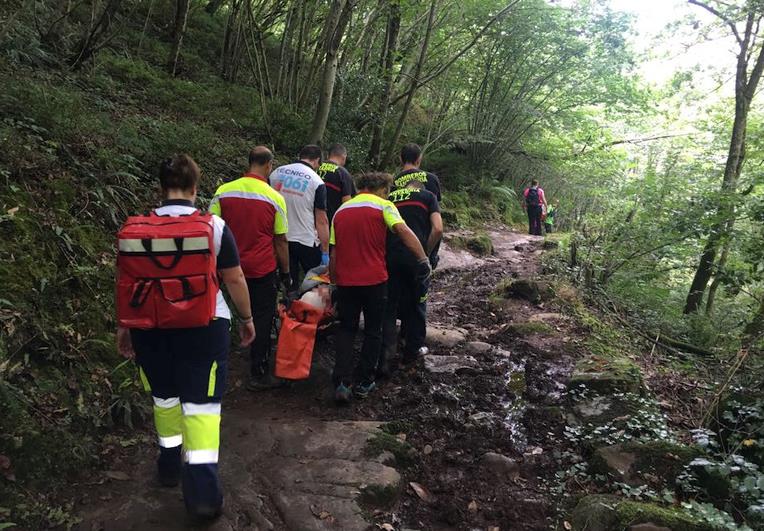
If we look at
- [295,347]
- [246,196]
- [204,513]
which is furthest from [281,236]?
[204,513]

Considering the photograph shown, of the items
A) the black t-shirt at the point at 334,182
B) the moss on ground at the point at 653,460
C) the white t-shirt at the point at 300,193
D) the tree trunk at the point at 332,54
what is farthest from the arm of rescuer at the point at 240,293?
the tree trunk at the point at 332,54

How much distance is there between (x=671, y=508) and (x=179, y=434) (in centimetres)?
317

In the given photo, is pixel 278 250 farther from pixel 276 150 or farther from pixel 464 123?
pixel 464 123

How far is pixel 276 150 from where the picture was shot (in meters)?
9.77

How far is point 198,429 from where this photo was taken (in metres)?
2.85

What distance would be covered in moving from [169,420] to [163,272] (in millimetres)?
1038

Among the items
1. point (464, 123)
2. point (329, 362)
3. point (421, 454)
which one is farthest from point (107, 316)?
point (464, 123)

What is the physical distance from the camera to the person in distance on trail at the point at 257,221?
4363mm

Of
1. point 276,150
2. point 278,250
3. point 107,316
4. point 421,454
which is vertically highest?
point 276,150

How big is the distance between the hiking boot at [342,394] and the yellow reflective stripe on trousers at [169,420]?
174 cm

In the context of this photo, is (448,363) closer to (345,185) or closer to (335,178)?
(345,185)

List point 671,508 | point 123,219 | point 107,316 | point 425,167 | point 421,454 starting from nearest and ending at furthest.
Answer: point 671,508, point 421,454, point 107,316, point 123,219, point 425,167

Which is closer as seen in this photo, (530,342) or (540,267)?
(530,342)

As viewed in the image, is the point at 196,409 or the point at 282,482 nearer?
the point at 196,409
